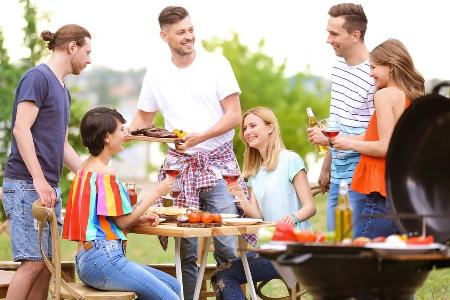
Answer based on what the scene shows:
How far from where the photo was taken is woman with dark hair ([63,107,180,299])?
566 cm

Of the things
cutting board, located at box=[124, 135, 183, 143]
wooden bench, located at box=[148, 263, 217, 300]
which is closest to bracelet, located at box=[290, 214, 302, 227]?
cutting board, located at box=[124, 135, 183, 143]

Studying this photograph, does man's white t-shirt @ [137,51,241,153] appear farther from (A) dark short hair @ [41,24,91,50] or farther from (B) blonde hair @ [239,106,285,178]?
(A) dark short hair @ [41,24,91,50]

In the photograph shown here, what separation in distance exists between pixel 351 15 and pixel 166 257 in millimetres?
6406

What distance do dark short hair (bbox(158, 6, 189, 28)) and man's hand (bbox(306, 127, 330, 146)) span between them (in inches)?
49.5

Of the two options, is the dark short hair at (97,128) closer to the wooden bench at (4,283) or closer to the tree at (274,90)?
the wooden bench at (4,283)

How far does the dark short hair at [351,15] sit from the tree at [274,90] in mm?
15477

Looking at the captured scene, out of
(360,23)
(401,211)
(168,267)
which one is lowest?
(168,267)

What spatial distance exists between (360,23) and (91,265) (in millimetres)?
2173

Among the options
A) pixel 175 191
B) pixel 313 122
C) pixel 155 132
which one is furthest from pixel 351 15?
pixel 175 191

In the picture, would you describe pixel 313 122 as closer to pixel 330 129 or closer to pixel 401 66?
pixel 330 129

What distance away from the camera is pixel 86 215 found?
5734 mm

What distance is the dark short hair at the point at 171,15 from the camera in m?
6.65

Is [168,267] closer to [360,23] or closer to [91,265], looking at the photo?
[91,265]

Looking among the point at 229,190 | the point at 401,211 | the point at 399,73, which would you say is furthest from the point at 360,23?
the point at 401,211
